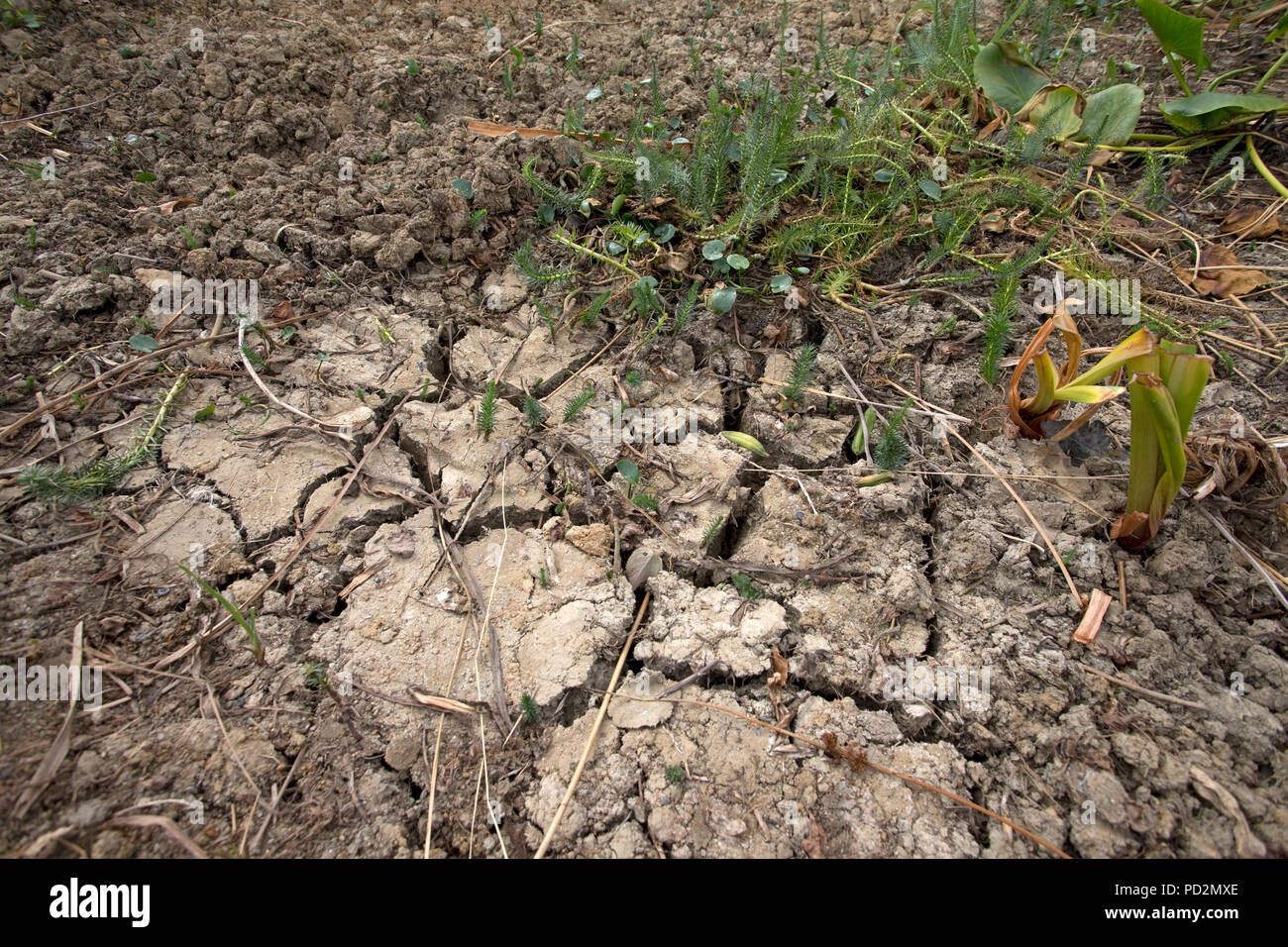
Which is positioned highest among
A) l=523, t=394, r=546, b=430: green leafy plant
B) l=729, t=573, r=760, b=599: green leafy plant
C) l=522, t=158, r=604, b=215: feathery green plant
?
l=522, t=158, r=604, b=215: feathery green plant

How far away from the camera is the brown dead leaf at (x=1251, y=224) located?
2250 millimetres

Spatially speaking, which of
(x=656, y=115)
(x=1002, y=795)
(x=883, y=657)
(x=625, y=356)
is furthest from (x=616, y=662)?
(x=656, y=115)

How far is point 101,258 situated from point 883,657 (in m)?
2.69

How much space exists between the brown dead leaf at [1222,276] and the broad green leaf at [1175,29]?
32.4 inches

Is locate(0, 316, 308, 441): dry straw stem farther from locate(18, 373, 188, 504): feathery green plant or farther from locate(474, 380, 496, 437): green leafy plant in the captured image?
locate(474, 380, 496, 437): green leafy plant

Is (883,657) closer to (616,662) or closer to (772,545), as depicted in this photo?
(772,545)

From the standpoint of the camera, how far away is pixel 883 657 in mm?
1580

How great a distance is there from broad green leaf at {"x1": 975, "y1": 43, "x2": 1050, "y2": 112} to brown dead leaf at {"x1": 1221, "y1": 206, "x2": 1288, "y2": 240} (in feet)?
2.80

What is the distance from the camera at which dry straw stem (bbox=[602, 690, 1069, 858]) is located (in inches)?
51.9

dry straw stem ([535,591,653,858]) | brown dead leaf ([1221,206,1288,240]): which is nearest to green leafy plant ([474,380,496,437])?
dry straw stem ([535,591,653,858])

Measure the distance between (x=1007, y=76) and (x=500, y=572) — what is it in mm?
2733

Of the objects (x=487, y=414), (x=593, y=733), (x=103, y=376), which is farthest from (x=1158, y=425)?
(x=103, y=376)

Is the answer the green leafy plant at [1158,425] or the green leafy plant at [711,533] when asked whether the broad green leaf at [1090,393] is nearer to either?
the green leafy plant at [1158,425]

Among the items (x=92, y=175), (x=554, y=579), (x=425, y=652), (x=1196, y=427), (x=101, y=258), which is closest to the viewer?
(x=425, y=652)
